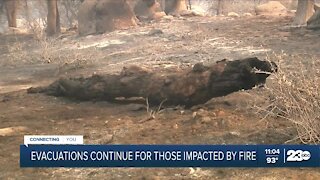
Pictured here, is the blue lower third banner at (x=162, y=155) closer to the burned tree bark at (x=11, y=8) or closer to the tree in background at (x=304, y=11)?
the tree in background at (x=304, y=11)

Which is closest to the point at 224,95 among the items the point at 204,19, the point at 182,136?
the point at 182,136

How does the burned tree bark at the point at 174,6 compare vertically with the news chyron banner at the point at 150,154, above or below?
below

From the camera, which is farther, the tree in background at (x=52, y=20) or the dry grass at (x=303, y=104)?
the tree in background at (x=52, y=20)

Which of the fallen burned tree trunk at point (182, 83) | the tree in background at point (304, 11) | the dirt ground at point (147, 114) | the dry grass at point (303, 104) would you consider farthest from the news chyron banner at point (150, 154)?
the tree in background at point (304, 11)

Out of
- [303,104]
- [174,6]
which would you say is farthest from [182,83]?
[174,6]

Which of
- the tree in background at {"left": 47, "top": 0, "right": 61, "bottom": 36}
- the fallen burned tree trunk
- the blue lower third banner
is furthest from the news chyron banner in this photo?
the tree in background at {"left": 47, "top": 0, "right": 61, "bottom": 36}

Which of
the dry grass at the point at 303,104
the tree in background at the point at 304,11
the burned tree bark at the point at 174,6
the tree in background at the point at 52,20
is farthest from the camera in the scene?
the burned tree bark at the point at 174,6

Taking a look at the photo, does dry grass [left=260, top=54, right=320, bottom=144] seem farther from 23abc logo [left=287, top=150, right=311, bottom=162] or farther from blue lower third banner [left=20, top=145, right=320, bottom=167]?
blue lower third banner [left=20, top=145, right=320, bottom=167]

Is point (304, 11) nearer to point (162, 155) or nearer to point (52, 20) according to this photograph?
point (52, 20)

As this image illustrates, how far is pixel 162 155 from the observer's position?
12.8 ft

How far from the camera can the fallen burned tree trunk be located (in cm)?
632

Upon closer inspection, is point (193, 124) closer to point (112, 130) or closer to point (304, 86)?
point (112, 130)

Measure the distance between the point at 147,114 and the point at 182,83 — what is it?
63cm

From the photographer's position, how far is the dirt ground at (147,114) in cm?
452
